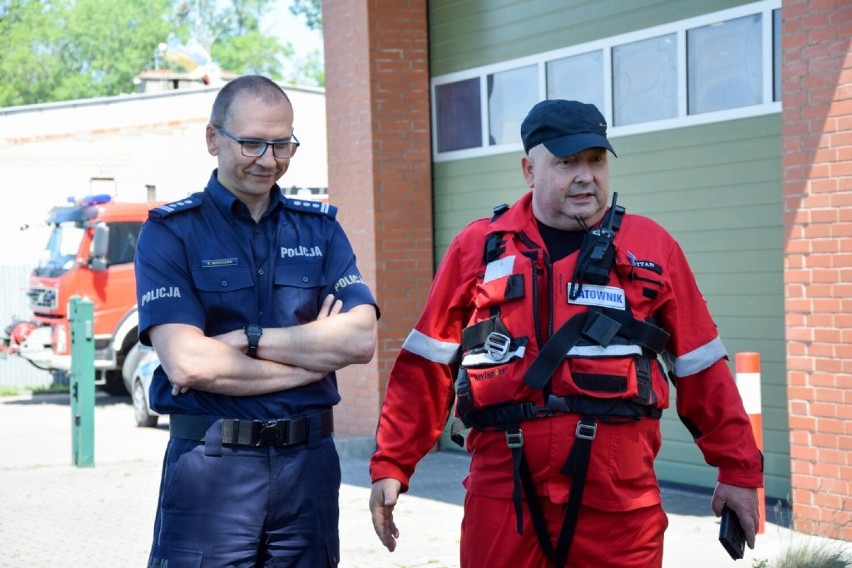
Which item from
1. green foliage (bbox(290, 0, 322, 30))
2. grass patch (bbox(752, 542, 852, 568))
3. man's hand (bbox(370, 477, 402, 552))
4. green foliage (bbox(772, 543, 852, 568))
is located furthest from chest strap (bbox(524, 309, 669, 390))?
green foliage (bbox(290, 0, 322, 30))

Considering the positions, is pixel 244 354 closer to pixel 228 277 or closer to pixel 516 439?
pixel 228 277

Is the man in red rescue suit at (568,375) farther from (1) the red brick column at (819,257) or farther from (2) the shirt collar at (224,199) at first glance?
(1) the red brick column at (819,257)

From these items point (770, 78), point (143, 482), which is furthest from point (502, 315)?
point (143, 482)

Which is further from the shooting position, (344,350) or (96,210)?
(96,210)

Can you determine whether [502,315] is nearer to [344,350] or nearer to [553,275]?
[553,275]

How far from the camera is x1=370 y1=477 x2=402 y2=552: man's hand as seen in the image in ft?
13.6

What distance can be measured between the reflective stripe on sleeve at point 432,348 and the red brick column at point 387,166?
822cm

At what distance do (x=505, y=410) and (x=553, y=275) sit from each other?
441 mm

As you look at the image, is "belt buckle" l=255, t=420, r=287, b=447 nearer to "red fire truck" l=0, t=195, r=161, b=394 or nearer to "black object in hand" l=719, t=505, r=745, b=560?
"black object in hand" l=719, t=505, r=745, b=560

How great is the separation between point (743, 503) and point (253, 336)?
161 cm

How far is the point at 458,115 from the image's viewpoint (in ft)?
41.8

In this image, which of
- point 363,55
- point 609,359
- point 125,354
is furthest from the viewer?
point 125,354

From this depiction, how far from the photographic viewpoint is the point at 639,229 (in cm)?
407

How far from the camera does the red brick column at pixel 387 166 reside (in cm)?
1262
